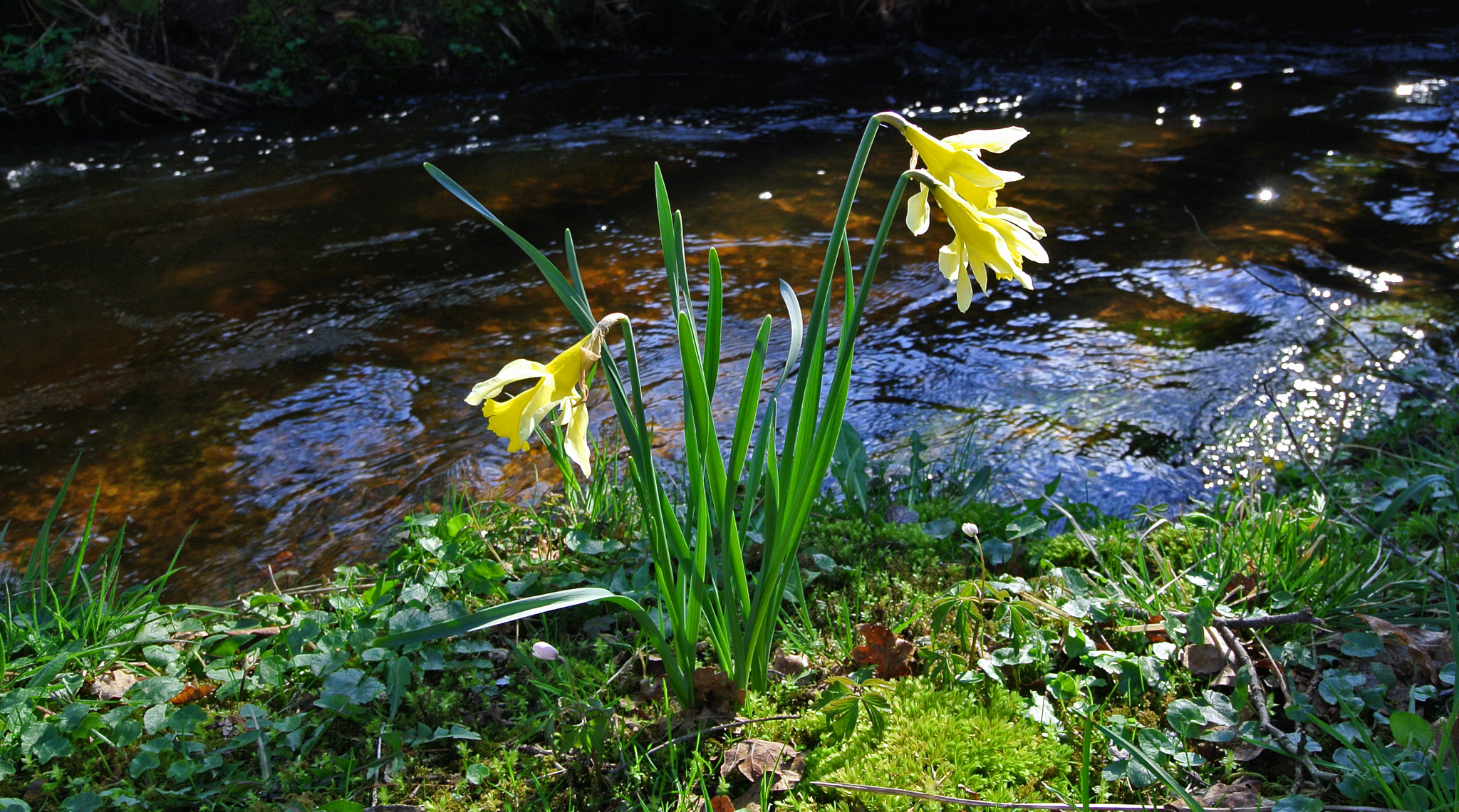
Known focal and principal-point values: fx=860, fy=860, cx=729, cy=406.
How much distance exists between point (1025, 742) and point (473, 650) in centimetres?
108

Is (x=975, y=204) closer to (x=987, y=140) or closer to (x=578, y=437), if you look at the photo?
(x=987, y=140)

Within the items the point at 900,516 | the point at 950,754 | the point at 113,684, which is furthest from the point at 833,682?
the point at 113,684

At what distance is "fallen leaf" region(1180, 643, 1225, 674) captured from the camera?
1.60m

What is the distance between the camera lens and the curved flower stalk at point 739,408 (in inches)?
44.9

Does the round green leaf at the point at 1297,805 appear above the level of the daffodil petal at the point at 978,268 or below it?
below

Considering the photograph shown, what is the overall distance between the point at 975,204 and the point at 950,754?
0.89 m

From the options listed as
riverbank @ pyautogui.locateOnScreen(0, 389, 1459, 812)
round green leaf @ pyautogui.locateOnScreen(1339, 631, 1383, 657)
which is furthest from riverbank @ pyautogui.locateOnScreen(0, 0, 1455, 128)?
round green leaf @ pyautogui.locateOnScreen(1339, 631, 1383, 657)

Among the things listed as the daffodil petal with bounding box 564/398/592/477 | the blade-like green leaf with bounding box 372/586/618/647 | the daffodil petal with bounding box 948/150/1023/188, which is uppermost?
the daffodil petal with bounding box 948/150/1023/188

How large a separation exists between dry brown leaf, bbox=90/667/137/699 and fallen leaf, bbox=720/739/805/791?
4.09 ft

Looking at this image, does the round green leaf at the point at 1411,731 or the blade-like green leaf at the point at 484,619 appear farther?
the round green leaf at the point at 1411,731

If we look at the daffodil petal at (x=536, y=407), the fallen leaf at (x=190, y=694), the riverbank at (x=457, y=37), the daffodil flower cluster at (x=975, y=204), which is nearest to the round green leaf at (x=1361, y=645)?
the daffodil flower cluster at (x=975, y=204)

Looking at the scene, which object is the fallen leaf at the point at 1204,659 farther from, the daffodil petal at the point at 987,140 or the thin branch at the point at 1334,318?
the thin branch at the point at 1334,318

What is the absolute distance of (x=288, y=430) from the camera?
3.16 metres

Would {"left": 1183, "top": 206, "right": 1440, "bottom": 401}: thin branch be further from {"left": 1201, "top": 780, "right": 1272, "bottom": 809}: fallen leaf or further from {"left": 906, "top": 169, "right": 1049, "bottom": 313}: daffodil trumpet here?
{"left": 906, "top": 169, "right": 1049, "bottom": 313}: daffodil trumpet
